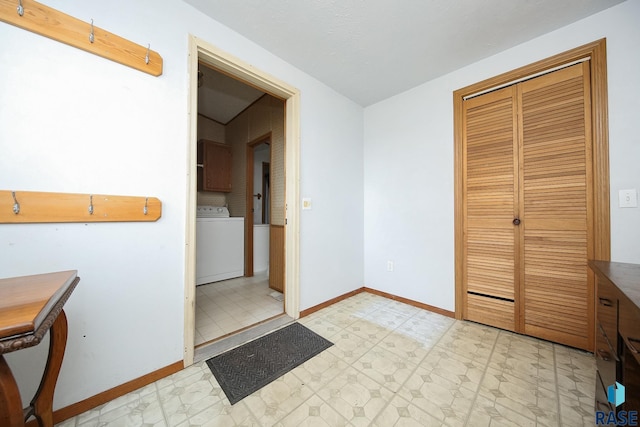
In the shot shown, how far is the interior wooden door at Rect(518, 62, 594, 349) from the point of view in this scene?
1.70 m

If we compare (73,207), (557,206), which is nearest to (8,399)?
(73,207)

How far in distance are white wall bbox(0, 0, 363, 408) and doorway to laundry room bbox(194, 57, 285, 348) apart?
72cm

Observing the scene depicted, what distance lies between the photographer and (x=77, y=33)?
1190 millimetres

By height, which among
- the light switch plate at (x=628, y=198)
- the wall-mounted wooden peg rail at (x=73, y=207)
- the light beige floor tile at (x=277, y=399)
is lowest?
the light beige floor tile at (x=277, y=399)

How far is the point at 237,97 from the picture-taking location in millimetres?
3342

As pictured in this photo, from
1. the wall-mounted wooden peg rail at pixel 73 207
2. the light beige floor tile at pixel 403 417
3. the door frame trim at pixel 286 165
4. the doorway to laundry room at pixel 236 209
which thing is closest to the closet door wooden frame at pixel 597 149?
the light beige floor tile at pixel 403 417

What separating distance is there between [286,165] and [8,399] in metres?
2.08

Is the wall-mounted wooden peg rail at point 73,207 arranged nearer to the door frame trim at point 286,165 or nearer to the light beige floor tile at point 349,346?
the door frame trim at point 286,165

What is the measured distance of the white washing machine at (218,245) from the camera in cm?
Result: 338

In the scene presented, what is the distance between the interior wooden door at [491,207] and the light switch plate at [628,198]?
1.85 ft

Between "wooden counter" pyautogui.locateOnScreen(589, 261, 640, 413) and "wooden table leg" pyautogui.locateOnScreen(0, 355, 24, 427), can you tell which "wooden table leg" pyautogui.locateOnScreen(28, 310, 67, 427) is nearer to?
"wooden table leg" pyautogui.locateOnScreen(0, 355, 24, 427)

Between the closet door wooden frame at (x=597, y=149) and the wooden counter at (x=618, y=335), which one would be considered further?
the closet door wooden frame at (x=597, y=149)

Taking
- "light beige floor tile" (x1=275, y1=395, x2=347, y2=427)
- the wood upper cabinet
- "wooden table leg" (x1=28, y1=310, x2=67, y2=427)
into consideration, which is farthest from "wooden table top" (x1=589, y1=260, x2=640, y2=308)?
the wood upper cabinet

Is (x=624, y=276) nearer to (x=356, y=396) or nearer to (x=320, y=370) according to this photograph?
(x=356, y=396)
